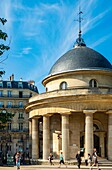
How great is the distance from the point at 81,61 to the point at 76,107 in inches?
281

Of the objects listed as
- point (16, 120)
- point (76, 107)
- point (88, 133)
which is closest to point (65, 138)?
point (88, 133)

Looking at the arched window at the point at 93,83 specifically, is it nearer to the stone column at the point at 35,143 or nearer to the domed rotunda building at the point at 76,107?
the domed rotunda building at the point at 76,107

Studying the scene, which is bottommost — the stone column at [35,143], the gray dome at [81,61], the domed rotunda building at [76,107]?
the stone column at [35,143]

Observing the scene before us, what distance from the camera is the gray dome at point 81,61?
143 ft

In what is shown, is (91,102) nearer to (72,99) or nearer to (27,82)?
(72,99)

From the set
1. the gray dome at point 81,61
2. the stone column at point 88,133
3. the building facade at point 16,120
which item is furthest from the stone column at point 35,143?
the building facade at point 16,120

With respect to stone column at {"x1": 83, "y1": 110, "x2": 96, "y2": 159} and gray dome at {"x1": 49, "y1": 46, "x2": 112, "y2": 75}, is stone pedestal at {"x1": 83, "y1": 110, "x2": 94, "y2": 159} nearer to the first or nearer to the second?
stone column at {"x1": 83, "y1": 110, "x2": 96, "y2": 159}

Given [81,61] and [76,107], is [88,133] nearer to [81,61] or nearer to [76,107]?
[76,107]

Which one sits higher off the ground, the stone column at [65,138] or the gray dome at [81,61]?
the gray dome at [81,61]

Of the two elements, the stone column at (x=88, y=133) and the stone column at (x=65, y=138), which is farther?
the stone column at (x=65, y=138)

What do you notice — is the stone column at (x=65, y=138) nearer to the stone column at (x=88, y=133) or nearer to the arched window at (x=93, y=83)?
the stone column at (x=88, y=133)

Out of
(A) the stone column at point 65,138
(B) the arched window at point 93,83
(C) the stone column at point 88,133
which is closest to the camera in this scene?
(C) the stone column at point 88,133

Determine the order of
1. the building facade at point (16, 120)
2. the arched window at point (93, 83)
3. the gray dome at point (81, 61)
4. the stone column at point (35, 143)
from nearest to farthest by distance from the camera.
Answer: the arched window at point (93, 83) < the gray dome at point (81, 61) < the stone column at point (35, 143) < the building facade at point (16, 120)

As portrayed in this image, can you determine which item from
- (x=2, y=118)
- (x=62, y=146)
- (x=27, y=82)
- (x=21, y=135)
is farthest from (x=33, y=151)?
(x=27, y=82)
